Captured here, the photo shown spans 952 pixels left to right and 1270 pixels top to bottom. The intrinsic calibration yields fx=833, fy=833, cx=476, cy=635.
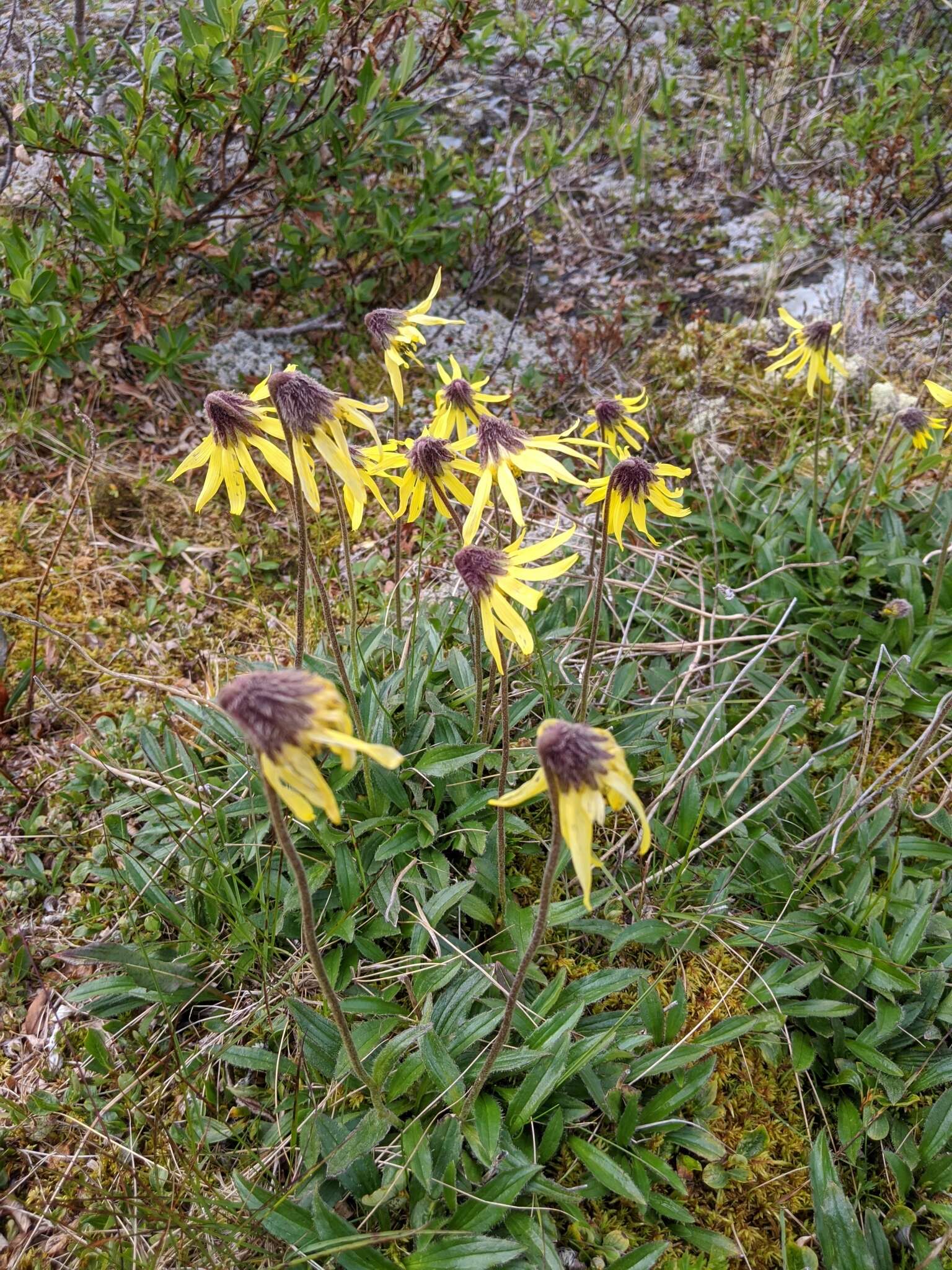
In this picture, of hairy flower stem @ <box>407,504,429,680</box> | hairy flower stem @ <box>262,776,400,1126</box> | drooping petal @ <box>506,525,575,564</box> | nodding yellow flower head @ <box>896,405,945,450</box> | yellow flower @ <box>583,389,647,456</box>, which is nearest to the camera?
hairy flower stem @ <box>262,776,400,1126</box>

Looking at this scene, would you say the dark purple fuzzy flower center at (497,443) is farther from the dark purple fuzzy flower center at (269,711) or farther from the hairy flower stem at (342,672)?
the dark purple fuzzy flower center at (269,711)

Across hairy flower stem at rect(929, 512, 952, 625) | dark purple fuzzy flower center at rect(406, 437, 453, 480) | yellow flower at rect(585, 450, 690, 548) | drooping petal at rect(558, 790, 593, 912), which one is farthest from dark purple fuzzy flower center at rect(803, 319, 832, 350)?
drooping petal at rect(558, 790, 593, 912)

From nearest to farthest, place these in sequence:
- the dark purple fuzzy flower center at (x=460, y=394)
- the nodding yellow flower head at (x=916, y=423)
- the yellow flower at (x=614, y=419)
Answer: the dark purple fuzzy flower center at (x=460, y=394)
the yellow flower at (x=614, y=419)
the nodding yellow flower head at (x=916, y=423)

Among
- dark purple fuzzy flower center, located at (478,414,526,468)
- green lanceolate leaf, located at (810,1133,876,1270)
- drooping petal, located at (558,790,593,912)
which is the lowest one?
green lanceolate leaf, located at (810,1133,876,1270)

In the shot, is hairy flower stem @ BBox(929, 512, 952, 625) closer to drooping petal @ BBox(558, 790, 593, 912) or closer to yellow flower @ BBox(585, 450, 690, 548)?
yellow flower @ BBox(585, 450, 690, 548)

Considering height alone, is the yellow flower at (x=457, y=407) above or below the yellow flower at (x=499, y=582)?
above

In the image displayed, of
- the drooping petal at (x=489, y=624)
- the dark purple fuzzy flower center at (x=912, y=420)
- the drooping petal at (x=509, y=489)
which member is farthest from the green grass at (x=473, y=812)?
the drooping petal at (x=509, y=489)

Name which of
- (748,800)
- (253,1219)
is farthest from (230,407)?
(748,800)
